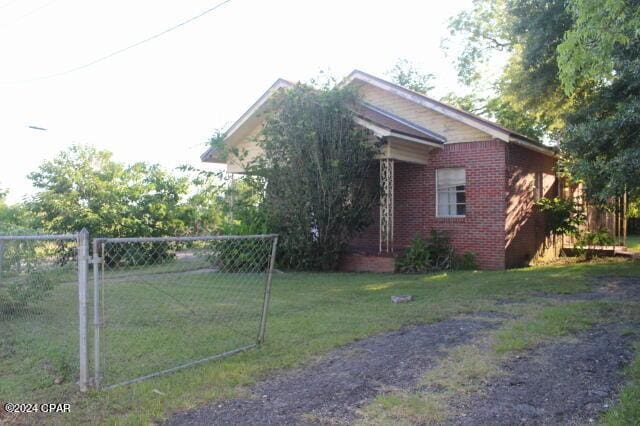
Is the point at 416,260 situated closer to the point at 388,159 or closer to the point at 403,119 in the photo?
the point at 388,159

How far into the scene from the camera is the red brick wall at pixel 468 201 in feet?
45.6

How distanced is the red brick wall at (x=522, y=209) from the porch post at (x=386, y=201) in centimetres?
289

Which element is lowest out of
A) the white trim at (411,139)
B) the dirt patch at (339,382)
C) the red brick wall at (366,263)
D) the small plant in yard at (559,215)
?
the dirt patch at (339,382)

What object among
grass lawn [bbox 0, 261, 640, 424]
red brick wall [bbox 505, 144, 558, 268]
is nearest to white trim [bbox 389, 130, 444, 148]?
red brick wall [bbox 505, 144, 558, 268]

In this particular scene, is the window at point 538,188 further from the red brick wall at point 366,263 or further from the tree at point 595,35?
the tree at point 595,35

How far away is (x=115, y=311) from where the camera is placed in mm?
8281

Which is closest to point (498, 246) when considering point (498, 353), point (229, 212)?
point (229, 212)

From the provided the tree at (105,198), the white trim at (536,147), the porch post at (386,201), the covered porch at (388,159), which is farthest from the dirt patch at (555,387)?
the tree at (105,198)

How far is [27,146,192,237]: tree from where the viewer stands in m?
15.3

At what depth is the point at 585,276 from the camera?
38.5 ft

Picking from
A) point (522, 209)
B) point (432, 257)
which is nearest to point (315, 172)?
point (432, 257)

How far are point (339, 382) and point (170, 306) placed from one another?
467 centimetres

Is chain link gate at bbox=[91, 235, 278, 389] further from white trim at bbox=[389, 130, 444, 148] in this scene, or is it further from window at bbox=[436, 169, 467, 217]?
window at bbox=[436, 169, 467, 217]

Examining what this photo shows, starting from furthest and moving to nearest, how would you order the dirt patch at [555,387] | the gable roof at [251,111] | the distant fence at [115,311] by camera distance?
the gable roof at [251,111]
the distant fence at [115,311]
the dirt patch at [555,387]
